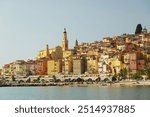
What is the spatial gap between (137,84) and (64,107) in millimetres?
3928

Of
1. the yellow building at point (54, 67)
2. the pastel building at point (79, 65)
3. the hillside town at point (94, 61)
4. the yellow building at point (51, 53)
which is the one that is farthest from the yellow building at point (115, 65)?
the yellow building at point (51, 53)

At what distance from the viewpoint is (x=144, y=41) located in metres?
6.16

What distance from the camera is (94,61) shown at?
6203 millimetres

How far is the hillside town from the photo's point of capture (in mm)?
5713

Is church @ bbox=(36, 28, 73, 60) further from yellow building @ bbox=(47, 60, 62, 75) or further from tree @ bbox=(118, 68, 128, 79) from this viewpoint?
tree @ bbox=(118, 68, 128, 79)

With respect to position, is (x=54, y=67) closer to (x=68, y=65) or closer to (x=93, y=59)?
(x=68, y=65)

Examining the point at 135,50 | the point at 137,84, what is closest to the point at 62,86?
the point at 137,84

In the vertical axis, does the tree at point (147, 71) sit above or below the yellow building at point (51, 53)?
below

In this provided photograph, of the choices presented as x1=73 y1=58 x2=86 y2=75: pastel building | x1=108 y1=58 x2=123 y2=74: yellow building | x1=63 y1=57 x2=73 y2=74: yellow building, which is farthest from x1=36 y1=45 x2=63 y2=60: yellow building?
x1=108 y1=58 x2=123 y2=74: yellow building

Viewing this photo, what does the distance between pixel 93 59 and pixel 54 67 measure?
53 cm

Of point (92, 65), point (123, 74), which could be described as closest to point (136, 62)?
point (123, 74)

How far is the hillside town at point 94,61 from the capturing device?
5713mm

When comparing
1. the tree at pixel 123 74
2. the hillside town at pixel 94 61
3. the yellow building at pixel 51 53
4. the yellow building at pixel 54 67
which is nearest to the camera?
the yellow building at pixel 51 53

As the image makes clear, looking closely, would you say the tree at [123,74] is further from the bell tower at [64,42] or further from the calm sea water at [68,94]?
the bell tower at [64,42]
